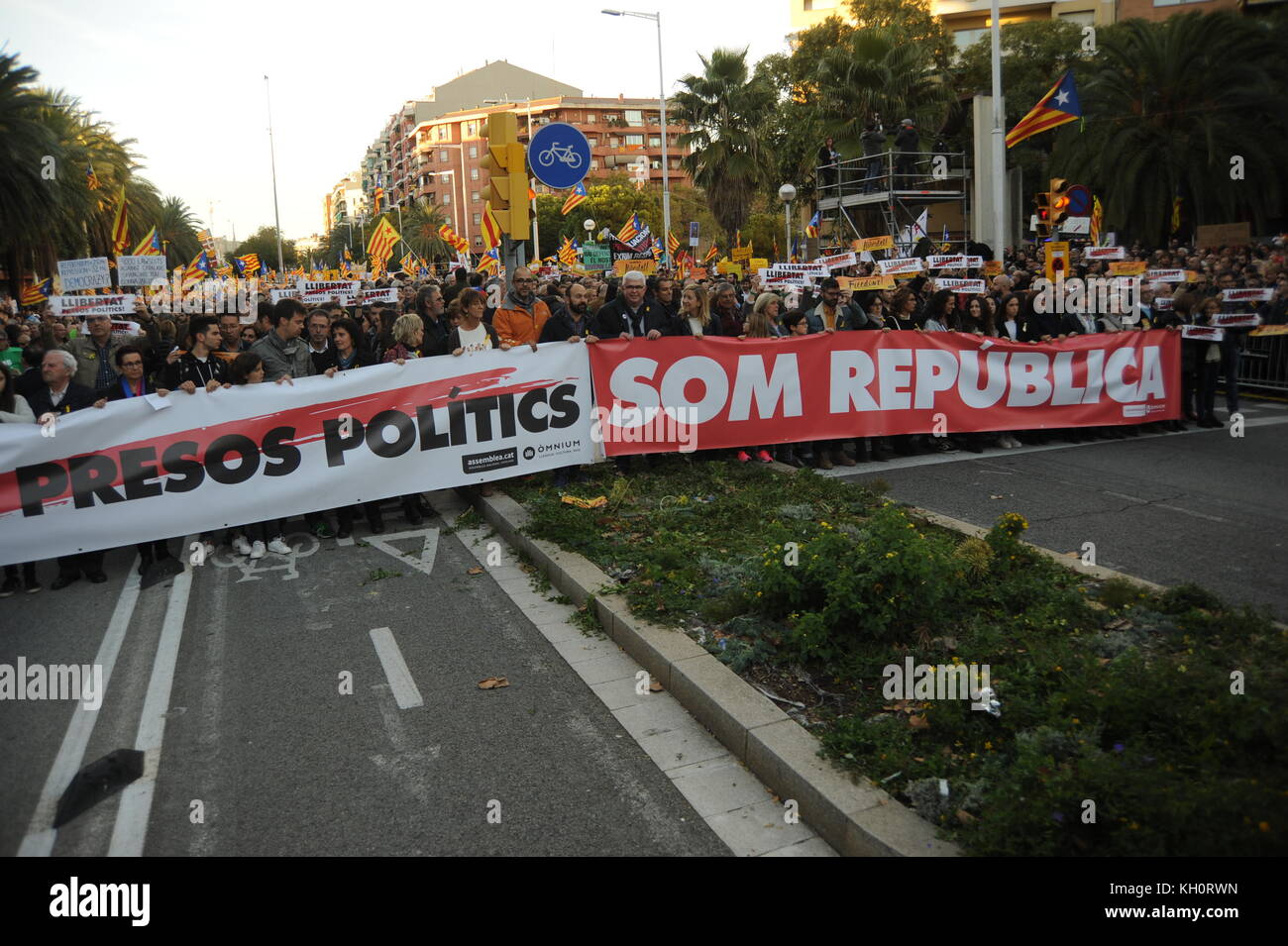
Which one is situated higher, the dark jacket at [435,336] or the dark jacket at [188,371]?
the dark jacket at [435,336]

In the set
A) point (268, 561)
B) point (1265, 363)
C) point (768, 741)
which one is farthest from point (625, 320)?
point (1265, 363)

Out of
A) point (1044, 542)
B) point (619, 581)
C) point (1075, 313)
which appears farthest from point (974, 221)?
point (619, 581)

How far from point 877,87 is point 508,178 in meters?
26.3

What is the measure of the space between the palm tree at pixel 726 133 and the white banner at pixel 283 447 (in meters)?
31.8

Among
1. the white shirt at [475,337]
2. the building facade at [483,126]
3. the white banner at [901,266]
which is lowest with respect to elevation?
the white shirt at [475,337]

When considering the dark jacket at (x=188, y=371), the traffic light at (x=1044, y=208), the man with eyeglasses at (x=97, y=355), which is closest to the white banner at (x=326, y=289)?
the man with eyeglasses at (x=97, y=355)

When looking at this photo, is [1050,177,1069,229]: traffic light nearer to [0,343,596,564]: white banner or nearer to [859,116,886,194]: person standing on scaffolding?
[859,116,886,194]: person standing on scaffolding

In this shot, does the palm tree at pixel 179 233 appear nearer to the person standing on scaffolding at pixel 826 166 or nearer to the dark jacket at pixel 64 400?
the person standing on scaffolding at pixel 826 166

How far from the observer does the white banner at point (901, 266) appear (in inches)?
564

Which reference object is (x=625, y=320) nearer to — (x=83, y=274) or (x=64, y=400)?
(x=64, y=400)

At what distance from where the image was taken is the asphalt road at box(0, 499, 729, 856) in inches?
157

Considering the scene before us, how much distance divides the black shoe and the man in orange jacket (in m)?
2.07

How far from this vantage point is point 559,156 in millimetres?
10781
